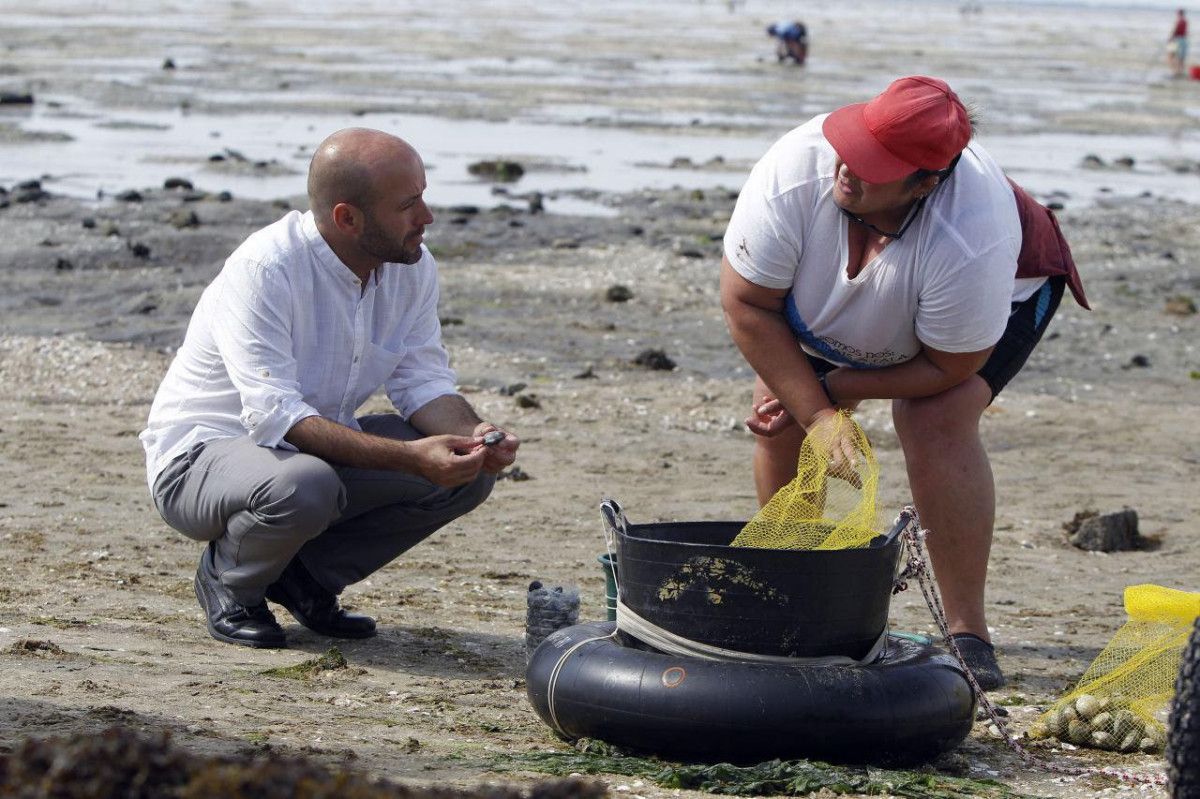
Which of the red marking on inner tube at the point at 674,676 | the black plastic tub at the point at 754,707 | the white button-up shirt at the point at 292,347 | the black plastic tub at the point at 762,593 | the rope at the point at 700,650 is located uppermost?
the white button-up shirt at the point at 292,347

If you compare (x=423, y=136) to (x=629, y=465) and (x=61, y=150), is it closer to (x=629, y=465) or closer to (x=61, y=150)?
(x=61, y=150)

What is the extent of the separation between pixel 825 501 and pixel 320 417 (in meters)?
1.48

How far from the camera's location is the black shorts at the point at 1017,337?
521 cm

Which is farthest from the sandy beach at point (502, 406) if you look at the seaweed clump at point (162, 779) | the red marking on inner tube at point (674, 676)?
the seaweed clump at point (162, 779)

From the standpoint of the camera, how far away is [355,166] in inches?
198

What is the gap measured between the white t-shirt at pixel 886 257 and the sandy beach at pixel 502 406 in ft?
3.84

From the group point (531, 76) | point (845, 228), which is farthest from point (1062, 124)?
point (845, 228)

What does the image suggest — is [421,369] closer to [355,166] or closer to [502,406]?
[355,166]

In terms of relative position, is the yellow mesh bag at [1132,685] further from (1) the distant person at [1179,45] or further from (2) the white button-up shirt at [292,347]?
(1) the distant person at [1179,45]

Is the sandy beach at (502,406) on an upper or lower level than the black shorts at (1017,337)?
lower

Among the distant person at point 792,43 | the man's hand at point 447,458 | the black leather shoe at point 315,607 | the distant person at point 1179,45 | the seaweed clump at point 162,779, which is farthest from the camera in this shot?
the distant person at point 1179,45

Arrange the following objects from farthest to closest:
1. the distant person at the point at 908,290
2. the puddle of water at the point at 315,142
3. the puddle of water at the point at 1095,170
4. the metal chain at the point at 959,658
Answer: the puddle of water at the point at 1095,170 < the puddle of water at the point at 315,142 < the distant person at the point at 908,290 < the metal chain at the point at 959,658

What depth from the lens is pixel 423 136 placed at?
23000 millimetres

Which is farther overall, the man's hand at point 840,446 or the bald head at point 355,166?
the bald head at point 355,166
